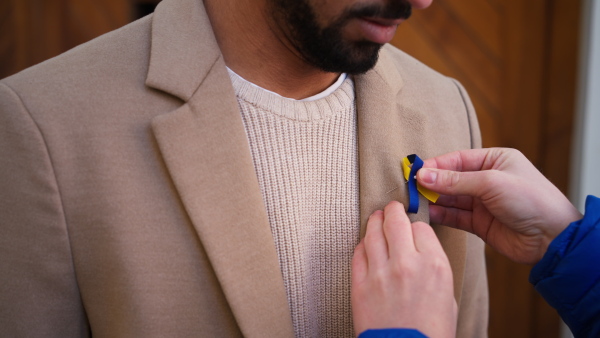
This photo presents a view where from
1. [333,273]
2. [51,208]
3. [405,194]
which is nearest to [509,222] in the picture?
[405,194]

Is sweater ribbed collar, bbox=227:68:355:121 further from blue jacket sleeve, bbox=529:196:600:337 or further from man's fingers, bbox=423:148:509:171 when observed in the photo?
blue jacket sleeve, bbox=529:196:600:337

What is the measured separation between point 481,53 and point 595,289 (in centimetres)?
150

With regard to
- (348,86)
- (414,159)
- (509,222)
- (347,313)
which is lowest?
(347,313)

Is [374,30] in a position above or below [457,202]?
above

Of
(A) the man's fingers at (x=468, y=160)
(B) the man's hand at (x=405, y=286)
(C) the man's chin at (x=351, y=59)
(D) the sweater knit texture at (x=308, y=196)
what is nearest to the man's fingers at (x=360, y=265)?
(B) the man's hand at (x=405, y=286)

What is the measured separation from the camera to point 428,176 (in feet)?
3.21

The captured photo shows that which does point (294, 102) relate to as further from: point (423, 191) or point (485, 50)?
point (485, 50)

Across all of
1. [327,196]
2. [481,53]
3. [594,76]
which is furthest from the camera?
[481,53]

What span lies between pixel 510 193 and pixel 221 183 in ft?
1.75

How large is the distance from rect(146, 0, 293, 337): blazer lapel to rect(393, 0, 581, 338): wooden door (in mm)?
1497

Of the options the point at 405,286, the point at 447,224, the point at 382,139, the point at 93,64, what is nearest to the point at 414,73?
the point at 382,139

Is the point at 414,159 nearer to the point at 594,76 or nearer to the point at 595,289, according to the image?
the point at 595,289

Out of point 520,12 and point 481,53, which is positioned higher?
point 520,12

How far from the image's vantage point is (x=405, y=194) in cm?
102
